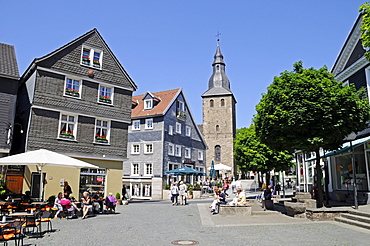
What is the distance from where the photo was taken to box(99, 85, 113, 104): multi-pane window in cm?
2341

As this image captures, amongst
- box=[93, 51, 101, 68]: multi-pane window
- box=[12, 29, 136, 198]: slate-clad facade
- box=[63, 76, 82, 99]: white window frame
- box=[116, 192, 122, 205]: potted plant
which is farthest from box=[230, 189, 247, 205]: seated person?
box=[93, 51, 101, 68]: multi-pane window

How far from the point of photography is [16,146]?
21109 millimetres

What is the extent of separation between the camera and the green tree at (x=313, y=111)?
13594mm

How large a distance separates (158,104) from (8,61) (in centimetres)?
1891

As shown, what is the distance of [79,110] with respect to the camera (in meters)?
21.9

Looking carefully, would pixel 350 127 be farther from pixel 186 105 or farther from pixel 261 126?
pixel 186 105

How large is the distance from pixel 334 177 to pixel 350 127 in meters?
8.39

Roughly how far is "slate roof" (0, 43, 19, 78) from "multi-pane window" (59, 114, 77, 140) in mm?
3918

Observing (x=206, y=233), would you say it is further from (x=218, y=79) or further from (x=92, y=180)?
(x=218, y=79)

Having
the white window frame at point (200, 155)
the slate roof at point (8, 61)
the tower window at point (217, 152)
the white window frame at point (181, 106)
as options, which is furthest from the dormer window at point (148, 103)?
the tower window at point (217, 152)

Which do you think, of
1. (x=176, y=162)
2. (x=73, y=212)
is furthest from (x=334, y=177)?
(x=176, y=162)

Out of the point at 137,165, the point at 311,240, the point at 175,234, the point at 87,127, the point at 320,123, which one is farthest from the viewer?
the point at 137,165

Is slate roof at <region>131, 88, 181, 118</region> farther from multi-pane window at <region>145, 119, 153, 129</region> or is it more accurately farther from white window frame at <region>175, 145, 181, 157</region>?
white window frame at <region>175, 145, 181, 157</region>

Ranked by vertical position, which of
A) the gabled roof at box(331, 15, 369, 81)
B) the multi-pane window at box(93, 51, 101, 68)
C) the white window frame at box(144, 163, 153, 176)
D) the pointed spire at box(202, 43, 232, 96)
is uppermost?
the pointed spire at box(202, 43, 232, 96)
